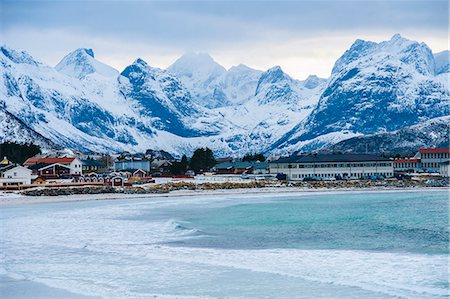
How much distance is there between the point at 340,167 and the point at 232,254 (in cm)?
8067

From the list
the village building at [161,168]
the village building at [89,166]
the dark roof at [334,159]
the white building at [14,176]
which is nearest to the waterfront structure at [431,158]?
the dark roof at [334,159]

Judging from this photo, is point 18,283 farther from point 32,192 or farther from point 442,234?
point 32,192

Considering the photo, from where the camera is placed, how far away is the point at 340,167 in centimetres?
10438

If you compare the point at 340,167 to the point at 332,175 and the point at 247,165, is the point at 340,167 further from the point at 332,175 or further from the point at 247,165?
the point at 247,165

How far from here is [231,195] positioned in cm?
7156

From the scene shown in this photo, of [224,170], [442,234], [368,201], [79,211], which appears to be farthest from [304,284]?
[224,170]

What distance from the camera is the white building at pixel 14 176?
82188 millimetres

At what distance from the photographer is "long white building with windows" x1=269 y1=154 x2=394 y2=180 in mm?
104375

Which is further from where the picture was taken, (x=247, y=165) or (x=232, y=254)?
(x=247, y=165)

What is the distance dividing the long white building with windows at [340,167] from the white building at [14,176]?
40695 mm

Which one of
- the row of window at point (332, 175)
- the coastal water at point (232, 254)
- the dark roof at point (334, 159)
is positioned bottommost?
the coastal water at point (232, 254)

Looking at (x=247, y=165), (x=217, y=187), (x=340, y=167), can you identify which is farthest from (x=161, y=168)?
(x=217, y=187)

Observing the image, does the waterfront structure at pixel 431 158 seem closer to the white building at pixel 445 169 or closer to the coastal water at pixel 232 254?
the white building at pixel 445 169

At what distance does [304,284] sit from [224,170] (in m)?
115
